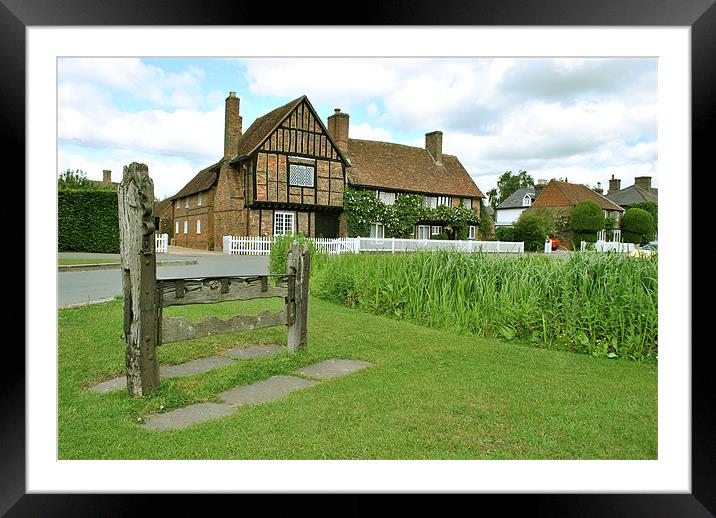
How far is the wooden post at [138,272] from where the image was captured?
3236 mm

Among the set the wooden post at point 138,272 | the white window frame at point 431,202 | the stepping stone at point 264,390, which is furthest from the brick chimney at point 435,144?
the wooden post at point 138,272

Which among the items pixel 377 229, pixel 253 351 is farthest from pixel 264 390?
pixel 377 229

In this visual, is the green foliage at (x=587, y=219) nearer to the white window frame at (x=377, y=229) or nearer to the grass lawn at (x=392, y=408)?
the white window frame at (x=377, y=229)

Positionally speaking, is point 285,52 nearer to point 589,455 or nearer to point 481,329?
point 589,455

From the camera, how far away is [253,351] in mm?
4961

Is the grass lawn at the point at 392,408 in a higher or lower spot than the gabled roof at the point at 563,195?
lower

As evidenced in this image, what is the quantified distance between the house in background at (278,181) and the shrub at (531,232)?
7.68 m

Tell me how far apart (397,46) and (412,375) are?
2679mm

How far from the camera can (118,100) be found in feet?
14.4

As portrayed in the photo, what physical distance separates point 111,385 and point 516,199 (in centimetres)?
4387

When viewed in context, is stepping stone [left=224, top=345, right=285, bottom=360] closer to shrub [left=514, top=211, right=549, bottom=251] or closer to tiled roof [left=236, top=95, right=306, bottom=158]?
tiled roof [left=236, top=95, right=306, bottom=158]

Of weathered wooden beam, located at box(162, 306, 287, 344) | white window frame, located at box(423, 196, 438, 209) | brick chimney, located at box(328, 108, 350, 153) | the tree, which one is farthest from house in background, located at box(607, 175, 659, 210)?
weathered wooden beam, located at box(162, 306, 287, 344)

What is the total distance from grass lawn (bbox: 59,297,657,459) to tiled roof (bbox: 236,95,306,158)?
58.8 ft
